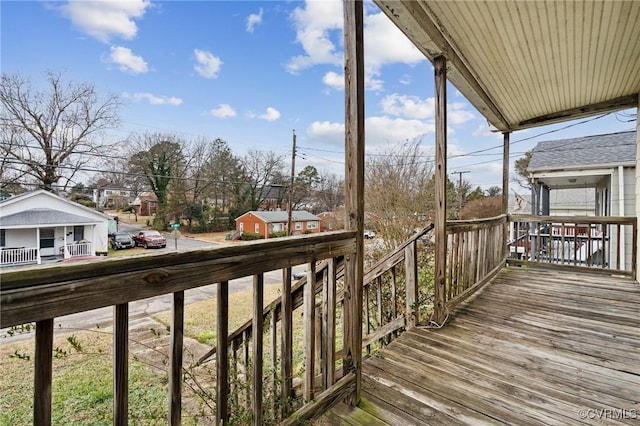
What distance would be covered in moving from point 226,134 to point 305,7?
185 centimetres

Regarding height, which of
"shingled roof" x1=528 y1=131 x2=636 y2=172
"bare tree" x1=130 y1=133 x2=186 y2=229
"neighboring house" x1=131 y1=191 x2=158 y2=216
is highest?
"shingled roof" x1=528 y1=131 x2=636 y2=172

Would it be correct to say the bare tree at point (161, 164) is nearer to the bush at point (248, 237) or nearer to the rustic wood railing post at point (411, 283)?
the bush at point (248, 237)

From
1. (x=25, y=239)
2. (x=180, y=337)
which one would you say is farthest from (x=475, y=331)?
(x=25, y=239)

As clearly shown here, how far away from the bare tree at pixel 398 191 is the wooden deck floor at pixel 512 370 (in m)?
3.34

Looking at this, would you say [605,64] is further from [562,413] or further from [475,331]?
[562,413]

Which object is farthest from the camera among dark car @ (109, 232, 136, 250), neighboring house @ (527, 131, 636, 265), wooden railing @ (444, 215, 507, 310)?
neighboring house @ (527, 131, 636, 265)

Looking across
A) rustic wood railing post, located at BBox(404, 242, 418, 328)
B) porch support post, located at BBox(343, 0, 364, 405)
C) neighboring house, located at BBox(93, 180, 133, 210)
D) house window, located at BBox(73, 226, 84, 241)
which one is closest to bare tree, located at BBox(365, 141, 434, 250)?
rustic wood railing post, located at BBox(404, 242, 418, 328)

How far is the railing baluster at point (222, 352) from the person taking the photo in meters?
1.06

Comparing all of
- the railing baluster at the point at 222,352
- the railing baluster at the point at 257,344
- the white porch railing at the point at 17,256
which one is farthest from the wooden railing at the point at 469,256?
the white porch railing at the point at 17,256

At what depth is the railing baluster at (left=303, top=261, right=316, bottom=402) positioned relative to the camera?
1.40 m

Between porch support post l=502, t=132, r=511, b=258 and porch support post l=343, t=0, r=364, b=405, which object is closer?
porch support post l=343, t=0, r=364, b=405

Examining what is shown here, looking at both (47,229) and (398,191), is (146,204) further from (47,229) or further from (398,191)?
(398,191)

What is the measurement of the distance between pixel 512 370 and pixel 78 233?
106 inches

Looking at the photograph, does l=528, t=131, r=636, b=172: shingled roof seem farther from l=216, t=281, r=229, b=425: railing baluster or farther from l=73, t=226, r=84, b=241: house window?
l=73, t=226, r=84, b=241: house window
